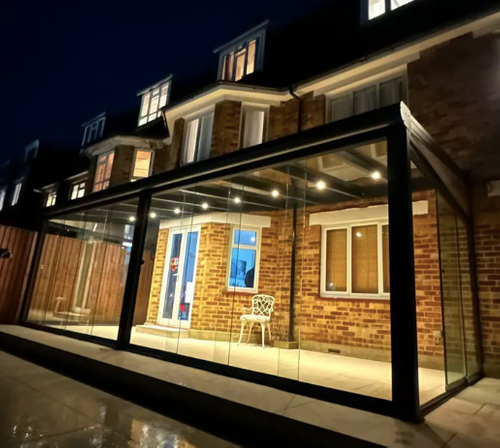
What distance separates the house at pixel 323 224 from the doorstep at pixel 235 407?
24cm

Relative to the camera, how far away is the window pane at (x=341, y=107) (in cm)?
613

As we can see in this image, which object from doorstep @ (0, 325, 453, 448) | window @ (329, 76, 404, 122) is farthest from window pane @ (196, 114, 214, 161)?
doorstep @ (0, 325, 453, 448)

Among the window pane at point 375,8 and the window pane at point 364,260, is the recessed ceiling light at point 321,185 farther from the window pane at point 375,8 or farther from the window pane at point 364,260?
the window pane at point 375,8

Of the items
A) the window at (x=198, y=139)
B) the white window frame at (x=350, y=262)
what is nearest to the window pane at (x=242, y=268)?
the white window frame at (x=350, y=262)

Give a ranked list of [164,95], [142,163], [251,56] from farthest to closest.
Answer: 1. [164,95]
2. [142,163]
3. [251,56]

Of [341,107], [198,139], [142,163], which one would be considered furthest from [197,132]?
[341,107]

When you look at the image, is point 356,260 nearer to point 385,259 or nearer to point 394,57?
point 385,259

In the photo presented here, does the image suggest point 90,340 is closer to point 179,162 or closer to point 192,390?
point 192,390

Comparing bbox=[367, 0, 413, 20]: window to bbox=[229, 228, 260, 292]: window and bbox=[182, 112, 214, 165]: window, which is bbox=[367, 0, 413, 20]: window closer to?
bbox=[182, 112, 214, 165]: window

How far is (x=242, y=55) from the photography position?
8516mm

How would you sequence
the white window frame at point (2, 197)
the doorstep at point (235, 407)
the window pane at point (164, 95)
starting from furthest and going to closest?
the white window frame at point (2, 197) < the window pane at point (164, 95) < the doorstep at point (235, 407)

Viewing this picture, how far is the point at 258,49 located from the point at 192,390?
784 cm

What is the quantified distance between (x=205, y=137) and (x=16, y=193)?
12.5 m

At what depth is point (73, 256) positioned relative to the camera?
23.5ft
